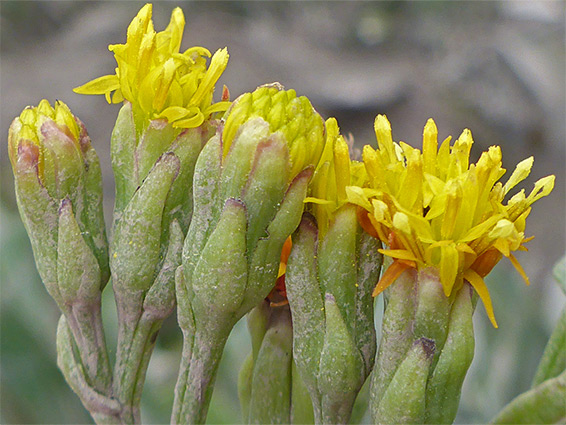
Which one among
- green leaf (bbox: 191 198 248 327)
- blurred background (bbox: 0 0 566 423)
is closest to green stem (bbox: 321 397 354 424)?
green leaf (bbox: 191 198 248 327)

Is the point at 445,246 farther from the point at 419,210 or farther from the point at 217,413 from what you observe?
the point at 217,413

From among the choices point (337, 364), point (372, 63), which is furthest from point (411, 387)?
point (372, 63)

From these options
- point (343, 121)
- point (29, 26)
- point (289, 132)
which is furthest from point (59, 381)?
point (29, 26)

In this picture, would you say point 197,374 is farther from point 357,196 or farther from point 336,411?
point 357,196

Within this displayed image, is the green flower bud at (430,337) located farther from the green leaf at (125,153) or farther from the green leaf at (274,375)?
the green leaf at (125,153)

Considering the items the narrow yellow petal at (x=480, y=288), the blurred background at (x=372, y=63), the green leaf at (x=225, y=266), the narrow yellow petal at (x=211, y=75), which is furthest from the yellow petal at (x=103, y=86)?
the blurred background at (x=372, y=63)

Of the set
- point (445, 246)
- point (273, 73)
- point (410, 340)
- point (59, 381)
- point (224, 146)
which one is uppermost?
point (273, 73)
